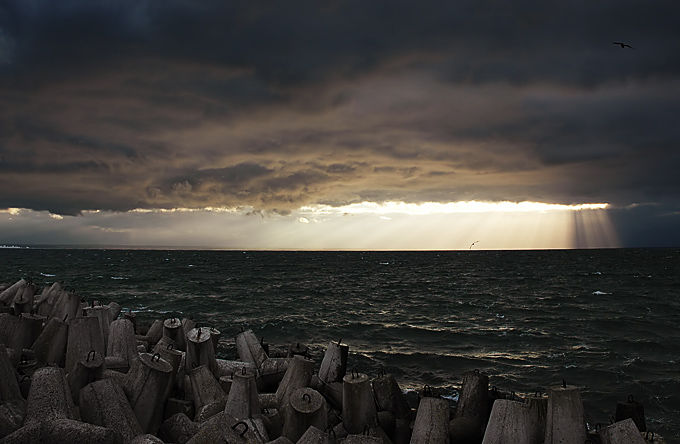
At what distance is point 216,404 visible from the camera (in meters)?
6.73

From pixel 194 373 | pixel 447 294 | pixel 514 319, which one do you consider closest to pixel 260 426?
pixel 194 373

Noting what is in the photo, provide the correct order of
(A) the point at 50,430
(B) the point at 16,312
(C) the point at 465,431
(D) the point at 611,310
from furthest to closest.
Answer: (D) the point at 611,310 → (B) the point at 16,312 → (C) the point at 465,431 → (A) the point at 50,430

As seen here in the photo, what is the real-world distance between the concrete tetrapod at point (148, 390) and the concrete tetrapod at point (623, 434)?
6194 millimetres

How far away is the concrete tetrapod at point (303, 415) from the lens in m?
6.00

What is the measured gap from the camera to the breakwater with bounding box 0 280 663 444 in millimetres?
5113

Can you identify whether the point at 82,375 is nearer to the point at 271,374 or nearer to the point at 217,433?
the point at 217,433

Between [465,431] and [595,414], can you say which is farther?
[595,414]

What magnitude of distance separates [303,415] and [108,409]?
8.25 ft

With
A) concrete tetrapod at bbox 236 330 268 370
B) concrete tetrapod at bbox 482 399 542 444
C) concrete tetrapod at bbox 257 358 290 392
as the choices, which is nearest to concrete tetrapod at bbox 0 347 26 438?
concrete tetrapod at bbox 257 358 290 392

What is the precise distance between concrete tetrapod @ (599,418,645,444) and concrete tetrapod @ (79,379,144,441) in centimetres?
600

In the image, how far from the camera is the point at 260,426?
6.18 m

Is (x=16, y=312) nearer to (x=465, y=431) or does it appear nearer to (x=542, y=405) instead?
(x=465, y=431)

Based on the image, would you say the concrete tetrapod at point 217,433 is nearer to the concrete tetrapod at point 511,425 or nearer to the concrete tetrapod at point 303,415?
the concrete tetrapod at point 303,415

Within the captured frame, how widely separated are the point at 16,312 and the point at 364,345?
12.0 meters
